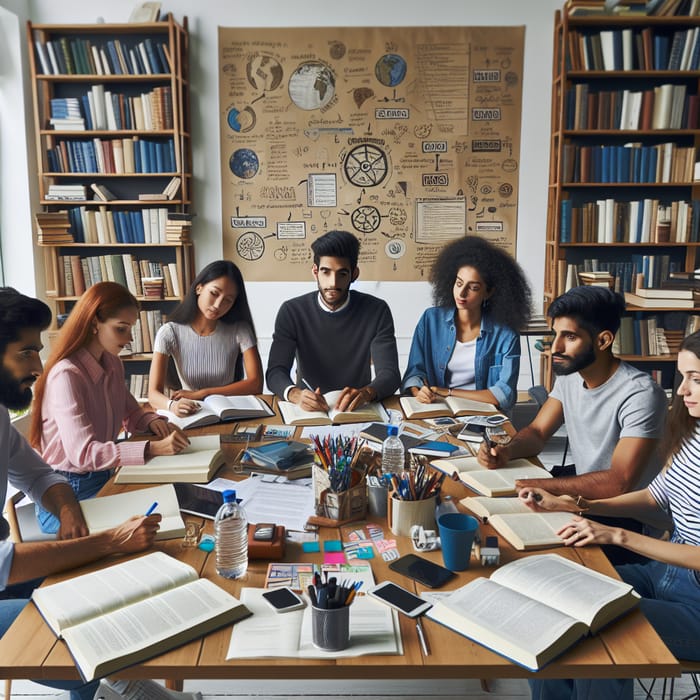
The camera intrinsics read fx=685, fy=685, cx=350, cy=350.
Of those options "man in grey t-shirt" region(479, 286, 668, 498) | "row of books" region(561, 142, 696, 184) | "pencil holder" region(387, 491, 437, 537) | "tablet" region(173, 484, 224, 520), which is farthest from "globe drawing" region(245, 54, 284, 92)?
"pencil holder" region(387, 491, 437, 537)

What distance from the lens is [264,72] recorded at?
15.1 feet

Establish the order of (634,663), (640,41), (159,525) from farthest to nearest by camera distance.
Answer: (640,41)
(159,525)
(634,663)

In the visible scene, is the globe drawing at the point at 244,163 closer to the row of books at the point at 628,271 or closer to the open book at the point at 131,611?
the row of books at the point at 628,271

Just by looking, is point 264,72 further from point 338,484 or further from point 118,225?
point 338,484

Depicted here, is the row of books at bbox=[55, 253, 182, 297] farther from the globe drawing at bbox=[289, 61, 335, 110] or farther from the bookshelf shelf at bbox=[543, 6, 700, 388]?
the bookshelf shelf at bbox=[543, 6, 700, 388]

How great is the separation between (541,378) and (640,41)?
228 centimetres

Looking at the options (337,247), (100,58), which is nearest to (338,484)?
(337,247)

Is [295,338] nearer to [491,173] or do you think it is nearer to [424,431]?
[424,431]

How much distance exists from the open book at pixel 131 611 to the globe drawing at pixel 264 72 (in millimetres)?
3938

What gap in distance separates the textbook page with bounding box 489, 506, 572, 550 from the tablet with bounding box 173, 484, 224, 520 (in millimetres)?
642

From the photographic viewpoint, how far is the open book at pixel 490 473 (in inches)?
67.6

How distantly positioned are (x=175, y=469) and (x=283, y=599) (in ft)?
2.33

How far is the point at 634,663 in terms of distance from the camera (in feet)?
3.48

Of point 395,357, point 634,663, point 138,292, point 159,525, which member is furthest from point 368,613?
point 138,292
